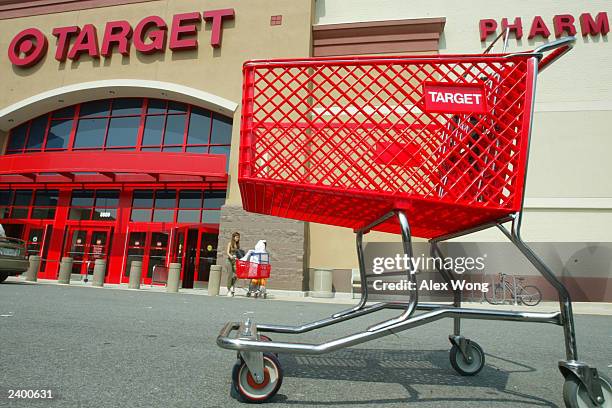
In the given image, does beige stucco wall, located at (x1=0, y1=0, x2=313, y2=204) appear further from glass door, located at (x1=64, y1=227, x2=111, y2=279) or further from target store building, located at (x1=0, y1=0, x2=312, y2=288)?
glass door, located at (x1=64, y1=227, x2=111, y2=279)

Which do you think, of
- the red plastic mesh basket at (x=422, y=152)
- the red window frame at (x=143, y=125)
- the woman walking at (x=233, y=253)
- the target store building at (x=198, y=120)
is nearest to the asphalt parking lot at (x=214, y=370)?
the red plastic mesh basket at (x=422, y=152)

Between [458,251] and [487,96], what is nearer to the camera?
[487,96]

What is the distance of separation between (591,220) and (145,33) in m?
18.0

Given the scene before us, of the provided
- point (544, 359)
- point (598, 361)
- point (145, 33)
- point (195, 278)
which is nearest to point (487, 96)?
point (544, 359)

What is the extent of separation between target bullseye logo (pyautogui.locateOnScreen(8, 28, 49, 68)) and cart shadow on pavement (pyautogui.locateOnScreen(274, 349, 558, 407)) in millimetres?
19118

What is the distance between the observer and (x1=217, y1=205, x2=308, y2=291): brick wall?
1213cm

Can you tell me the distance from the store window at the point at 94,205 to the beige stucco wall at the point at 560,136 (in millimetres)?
8472

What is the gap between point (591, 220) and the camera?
1247 centimetres

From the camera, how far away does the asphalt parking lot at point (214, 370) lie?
5.42ft

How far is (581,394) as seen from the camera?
1.59m

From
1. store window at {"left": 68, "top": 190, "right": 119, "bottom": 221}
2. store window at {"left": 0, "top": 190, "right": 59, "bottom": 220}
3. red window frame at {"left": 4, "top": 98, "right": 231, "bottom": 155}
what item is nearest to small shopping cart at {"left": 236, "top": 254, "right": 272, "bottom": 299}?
red window frame at {"left": 4, "top": 98, "right": 231, "bottom": 155}

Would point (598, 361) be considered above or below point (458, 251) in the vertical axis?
below

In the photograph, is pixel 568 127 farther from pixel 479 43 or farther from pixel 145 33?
pixel 145 33

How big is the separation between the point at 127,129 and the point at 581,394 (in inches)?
687
